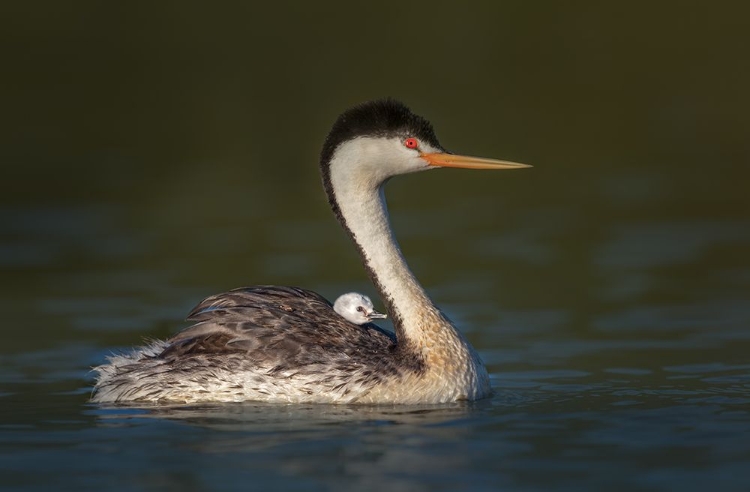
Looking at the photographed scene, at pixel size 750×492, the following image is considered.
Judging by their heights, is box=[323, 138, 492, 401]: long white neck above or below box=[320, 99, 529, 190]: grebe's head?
below

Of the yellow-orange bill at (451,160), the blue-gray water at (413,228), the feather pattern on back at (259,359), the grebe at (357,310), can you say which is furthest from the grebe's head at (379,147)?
the blue-gray water at (413,228)

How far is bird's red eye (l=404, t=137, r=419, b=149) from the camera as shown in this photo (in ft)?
40.0

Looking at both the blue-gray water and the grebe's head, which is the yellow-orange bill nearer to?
the grebe's head

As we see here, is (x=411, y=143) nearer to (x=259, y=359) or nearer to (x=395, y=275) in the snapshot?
(x=395, y=275)

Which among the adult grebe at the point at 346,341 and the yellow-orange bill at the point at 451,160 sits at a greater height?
the yellow-orange bill at the point at 451,160

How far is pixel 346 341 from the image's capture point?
12164 mm

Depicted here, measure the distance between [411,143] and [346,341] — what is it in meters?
1.45

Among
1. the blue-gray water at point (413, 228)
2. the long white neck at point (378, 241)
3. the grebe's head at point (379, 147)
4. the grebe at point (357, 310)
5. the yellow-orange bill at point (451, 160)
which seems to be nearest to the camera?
the blue-gray water at point (413, 228)

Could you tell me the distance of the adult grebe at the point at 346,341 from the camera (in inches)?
465

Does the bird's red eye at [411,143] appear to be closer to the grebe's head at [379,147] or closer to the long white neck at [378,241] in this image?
the grebe's head at [379,147]

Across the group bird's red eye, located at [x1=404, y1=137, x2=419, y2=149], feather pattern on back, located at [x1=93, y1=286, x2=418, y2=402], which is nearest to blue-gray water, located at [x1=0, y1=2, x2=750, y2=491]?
feather pattern on back, located at [x1=93, y1=286, x2=418, y2=402]

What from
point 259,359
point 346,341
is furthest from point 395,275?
point 259,359

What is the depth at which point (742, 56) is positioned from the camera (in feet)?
97.6

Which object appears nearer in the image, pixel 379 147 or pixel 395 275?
pixel 379 147
